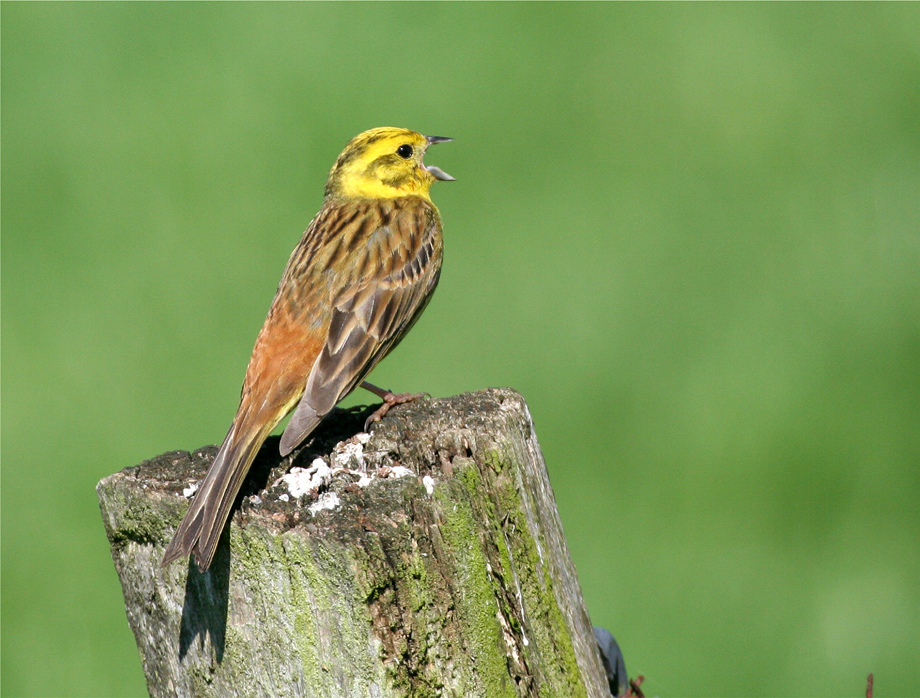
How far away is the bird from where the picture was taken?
4.10 metres

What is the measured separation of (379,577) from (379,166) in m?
3.39

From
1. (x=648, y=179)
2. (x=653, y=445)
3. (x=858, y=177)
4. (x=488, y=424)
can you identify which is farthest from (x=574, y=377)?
(x=488, y=424)

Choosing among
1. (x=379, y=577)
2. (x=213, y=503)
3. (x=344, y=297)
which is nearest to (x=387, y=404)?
(x=344, y=297)

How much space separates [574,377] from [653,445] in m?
0.73

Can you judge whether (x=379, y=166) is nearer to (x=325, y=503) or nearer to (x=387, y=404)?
(x=387, y=404)

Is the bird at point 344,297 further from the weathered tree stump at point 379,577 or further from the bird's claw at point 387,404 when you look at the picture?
the weathered tree stump at point 379,577

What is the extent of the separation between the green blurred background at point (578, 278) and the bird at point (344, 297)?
7.88 feet

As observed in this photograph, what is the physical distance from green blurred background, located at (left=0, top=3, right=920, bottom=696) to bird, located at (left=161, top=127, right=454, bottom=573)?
240 centimetres

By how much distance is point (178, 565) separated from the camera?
10.3 feet

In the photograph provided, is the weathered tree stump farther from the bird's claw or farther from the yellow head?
the yellow head

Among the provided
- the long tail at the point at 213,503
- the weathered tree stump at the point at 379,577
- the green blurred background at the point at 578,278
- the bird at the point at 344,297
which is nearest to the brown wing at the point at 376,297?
the bird at the point at 344,297

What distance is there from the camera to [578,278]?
9242mm

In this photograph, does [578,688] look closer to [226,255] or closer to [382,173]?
[382,173]

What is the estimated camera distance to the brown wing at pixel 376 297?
14.8 ft
